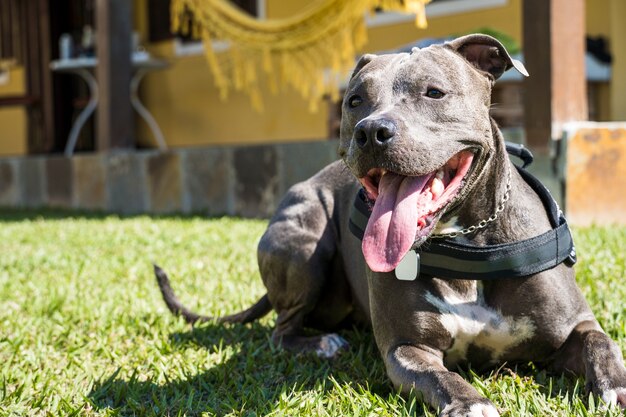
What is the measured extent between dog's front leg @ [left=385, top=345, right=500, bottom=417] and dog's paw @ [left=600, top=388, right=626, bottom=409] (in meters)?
0.36

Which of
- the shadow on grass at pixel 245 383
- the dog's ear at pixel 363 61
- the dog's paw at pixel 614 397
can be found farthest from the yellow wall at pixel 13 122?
the dog's paw at pixel 614 397

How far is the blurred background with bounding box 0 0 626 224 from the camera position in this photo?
239 inches

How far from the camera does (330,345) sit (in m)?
3.41

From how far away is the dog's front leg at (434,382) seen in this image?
2393mm

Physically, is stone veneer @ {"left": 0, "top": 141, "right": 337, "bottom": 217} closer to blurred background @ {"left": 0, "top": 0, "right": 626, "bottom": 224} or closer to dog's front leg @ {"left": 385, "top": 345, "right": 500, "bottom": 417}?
blurred background @ {"left": 0, "top": 0, "right": 626, "bottom": 224}

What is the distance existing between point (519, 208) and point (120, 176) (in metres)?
7.11

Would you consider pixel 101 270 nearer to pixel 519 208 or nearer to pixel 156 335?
pixel 156 335

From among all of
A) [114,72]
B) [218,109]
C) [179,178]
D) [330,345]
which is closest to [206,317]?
[330,345]

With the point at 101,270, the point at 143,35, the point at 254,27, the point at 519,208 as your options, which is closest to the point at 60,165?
the point at 143,35

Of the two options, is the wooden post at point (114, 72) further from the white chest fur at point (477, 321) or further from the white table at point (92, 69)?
the white chest fur at point (477, 321)

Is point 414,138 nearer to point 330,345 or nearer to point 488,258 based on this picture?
point 488,258

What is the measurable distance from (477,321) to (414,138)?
701 mm

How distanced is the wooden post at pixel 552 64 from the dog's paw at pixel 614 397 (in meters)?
3.77

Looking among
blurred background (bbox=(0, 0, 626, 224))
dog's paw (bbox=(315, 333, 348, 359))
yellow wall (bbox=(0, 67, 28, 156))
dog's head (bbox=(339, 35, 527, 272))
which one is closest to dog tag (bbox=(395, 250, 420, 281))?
dog's head (bbox=(339, 35, 527, 272))
